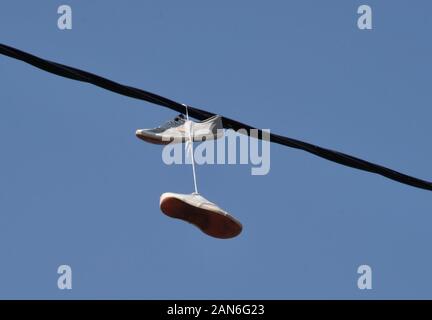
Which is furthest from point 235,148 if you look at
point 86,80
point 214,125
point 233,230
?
point 86,80

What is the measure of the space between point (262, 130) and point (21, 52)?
5.65 ft

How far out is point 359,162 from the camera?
7.34 m

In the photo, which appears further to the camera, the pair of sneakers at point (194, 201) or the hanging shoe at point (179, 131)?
the hanging shoe at point (179, 131)

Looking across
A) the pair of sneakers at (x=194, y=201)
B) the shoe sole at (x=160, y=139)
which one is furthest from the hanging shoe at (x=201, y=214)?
the shoe sole at (x=160, y=139)

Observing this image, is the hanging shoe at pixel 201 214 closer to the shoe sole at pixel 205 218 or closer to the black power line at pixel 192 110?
the shoe sole at pixel 205 218

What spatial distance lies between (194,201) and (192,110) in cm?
70

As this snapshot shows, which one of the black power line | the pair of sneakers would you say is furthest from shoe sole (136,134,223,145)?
the black power line

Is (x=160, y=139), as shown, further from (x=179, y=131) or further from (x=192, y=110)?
(x=192, y=110)

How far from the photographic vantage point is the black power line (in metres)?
6.73

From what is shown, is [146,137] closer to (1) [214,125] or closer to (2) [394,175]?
(1) [214,125]

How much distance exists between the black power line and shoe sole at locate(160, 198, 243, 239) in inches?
25.7

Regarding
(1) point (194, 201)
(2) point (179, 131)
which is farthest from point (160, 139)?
(1) point (194, 201)

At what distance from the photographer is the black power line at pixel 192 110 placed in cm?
673

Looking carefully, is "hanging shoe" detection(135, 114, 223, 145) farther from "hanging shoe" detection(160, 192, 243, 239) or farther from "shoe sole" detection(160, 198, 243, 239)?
"shoe sole" detection(160, 198, 243, 239)
